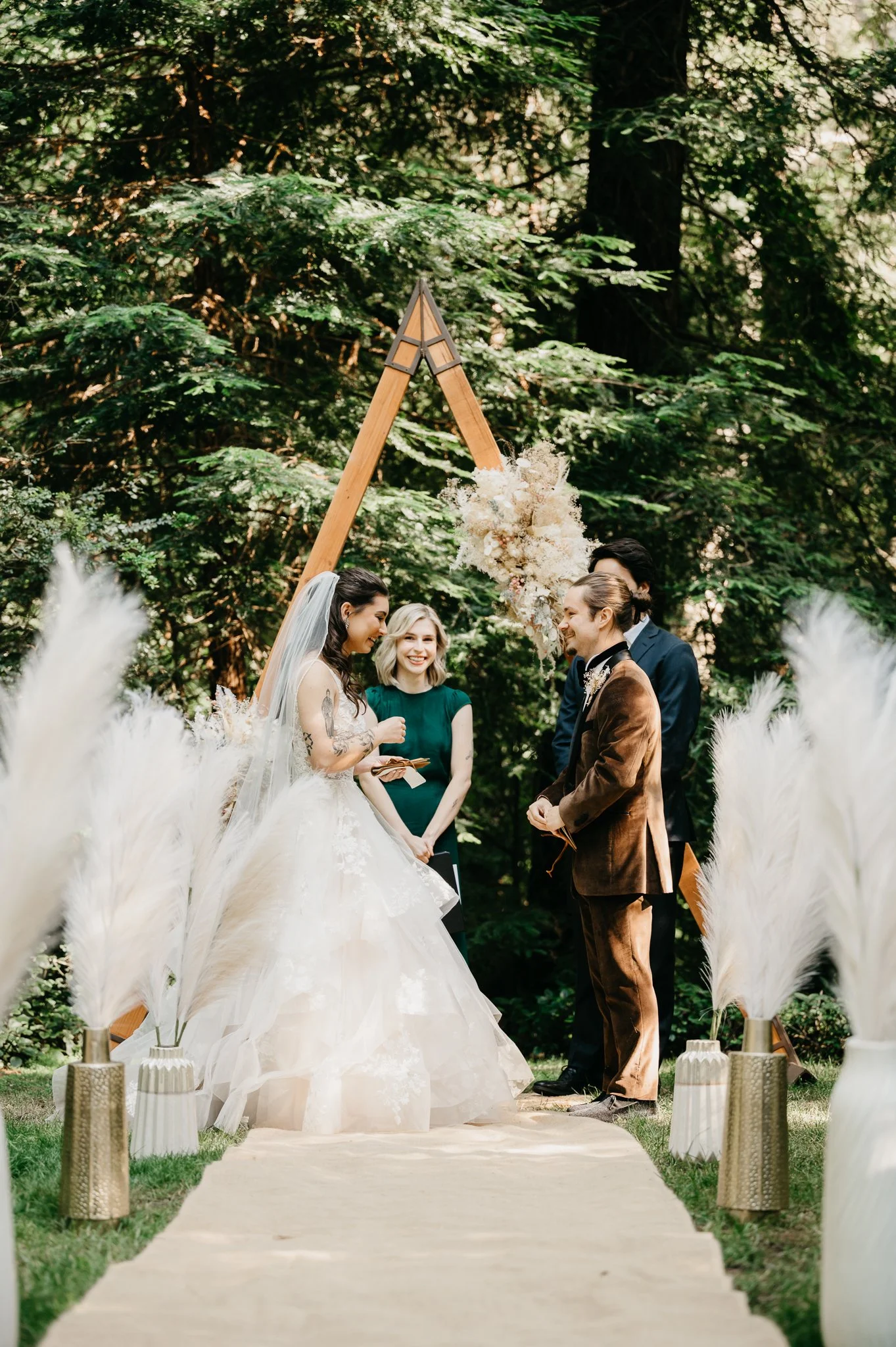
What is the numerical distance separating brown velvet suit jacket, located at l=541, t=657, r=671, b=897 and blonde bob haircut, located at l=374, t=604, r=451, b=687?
1.13 m

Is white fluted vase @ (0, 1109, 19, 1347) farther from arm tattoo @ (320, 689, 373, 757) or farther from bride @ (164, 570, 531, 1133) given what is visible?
arm tattoo @ (320, 689, 373, 757)

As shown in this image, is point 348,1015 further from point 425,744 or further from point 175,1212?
point 425,744

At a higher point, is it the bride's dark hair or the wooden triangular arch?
the wooden triangular arch

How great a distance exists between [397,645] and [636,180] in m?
4.93

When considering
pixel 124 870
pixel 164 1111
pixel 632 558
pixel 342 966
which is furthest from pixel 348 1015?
pixel 632 558

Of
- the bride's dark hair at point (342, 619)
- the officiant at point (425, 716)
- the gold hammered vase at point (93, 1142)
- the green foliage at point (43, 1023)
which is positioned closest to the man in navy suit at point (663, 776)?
Result: the officiant at point (425, 716)

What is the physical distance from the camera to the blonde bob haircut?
234 inches

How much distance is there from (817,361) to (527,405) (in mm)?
2390

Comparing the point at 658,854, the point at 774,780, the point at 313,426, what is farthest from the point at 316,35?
the point at 774,780

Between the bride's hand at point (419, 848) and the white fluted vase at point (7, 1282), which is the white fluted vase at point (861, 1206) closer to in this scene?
the white fluted vase at point (7, 1282)

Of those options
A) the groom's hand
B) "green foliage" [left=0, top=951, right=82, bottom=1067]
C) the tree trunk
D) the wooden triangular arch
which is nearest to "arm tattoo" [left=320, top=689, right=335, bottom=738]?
the wooden triangular arch

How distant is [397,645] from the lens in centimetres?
602

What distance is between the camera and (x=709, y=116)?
8547 mm

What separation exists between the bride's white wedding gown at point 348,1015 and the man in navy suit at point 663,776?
559mm
